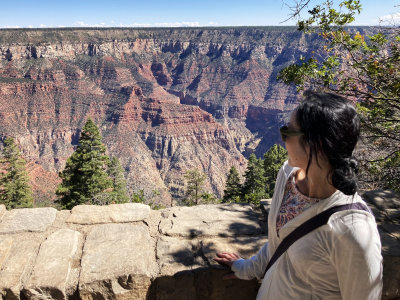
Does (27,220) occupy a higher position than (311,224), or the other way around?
(311,224)

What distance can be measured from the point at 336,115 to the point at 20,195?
2740 centimetres

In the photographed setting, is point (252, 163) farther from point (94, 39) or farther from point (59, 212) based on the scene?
point (94, 39)

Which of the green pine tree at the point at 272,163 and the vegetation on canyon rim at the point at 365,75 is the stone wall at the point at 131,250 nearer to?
the vegetation on canyon rim at the point at 365,75

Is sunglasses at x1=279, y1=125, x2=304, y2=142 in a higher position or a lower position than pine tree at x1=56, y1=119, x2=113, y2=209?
higher

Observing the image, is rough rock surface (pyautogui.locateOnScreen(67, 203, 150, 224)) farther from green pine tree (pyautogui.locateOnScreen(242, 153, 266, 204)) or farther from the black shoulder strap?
green pine tree (pyautogui.locateOnScreen(242, 153, 266, 204))

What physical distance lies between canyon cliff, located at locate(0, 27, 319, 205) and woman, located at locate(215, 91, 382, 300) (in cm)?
5463

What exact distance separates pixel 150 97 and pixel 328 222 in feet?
429

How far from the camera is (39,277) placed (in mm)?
2098

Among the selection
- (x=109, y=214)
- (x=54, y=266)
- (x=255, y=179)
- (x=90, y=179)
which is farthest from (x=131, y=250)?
(x=255, y=179)

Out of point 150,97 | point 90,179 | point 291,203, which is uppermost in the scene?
point 291,203

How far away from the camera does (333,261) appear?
1.33 m

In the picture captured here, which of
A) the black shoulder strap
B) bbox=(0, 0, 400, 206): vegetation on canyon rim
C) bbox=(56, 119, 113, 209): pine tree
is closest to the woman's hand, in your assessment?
the black shoulder strap

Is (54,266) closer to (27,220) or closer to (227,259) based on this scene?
(27,220)

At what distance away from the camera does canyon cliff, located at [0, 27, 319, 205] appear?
9294 centimetres
